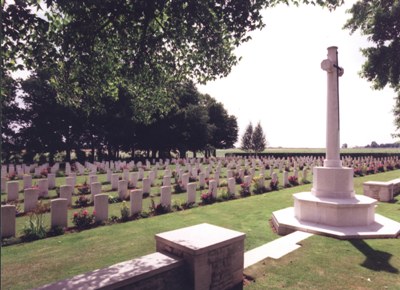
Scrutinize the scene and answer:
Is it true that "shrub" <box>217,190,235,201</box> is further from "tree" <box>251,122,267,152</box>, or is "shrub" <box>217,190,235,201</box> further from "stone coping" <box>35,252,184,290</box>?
"tree" <box>251,122,267,152</box>

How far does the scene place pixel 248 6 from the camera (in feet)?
23.1

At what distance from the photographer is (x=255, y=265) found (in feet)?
18.9

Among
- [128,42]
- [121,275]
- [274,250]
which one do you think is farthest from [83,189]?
[121,275]

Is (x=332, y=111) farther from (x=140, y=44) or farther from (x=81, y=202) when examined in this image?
(x=81, y=202)

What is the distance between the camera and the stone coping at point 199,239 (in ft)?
14.6

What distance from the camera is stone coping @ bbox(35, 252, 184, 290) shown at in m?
3.52

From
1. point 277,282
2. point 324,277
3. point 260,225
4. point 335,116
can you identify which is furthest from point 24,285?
point 335,116

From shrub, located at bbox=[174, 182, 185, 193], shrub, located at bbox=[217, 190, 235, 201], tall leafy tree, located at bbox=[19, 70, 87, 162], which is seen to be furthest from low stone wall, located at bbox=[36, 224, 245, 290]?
tall leafy tree, located at bbox=[19, 70, 87, 162]

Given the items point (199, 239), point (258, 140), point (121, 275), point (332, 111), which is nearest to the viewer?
point (121, 275)

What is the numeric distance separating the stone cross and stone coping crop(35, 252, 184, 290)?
7094 mm

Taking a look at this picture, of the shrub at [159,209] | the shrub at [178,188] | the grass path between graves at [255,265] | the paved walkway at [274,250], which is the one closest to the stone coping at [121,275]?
the grass path between graves at [255,265]

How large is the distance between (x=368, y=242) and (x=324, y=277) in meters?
2.80

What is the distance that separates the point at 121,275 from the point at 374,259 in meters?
5.38

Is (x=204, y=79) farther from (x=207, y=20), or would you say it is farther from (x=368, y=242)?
(x=368, y=242)
